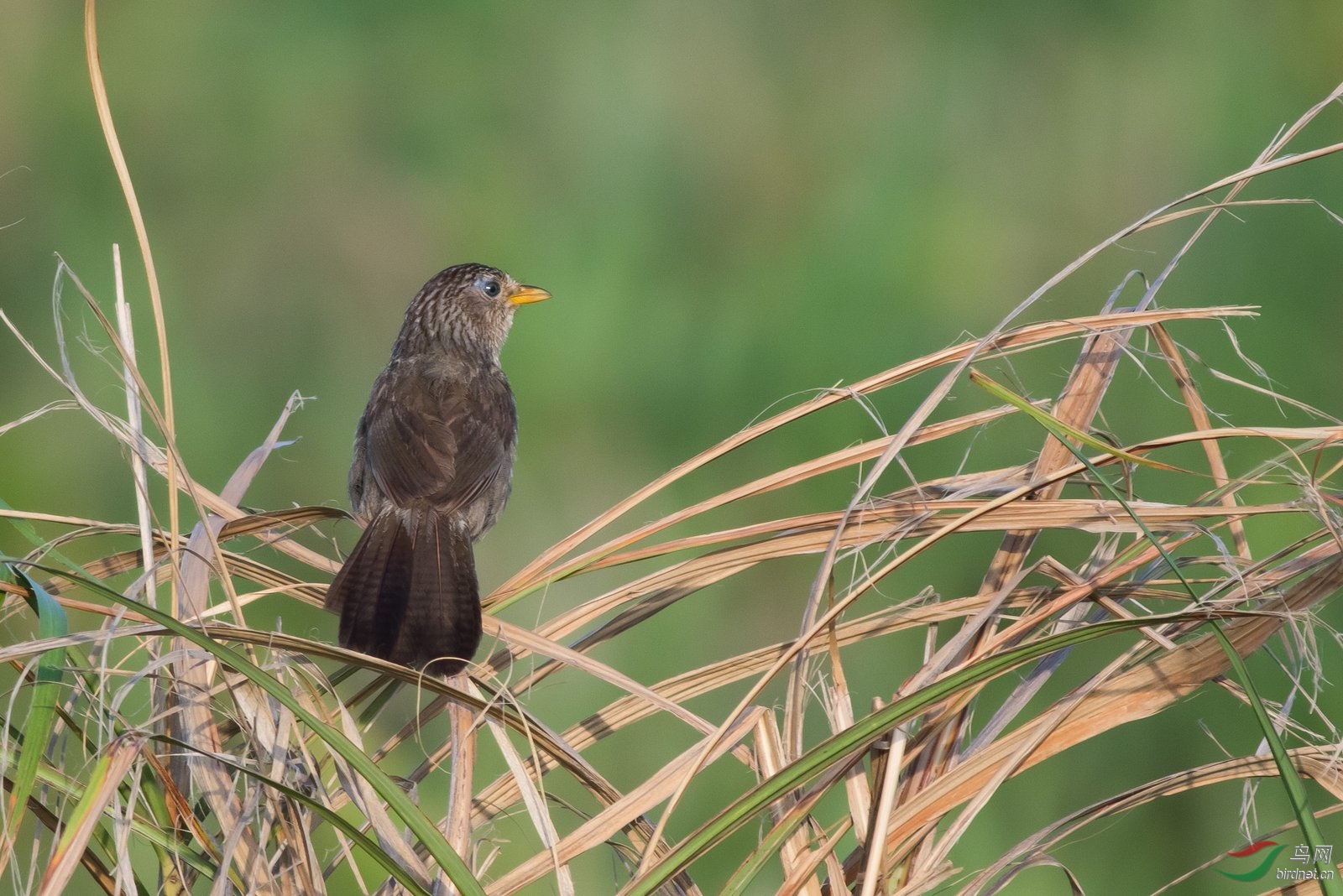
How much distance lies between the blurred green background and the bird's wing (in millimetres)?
1006

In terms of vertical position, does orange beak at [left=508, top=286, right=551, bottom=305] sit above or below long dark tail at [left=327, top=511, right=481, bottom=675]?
above

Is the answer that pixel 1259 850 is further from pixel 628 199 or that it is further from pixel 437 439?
pixel 628 199

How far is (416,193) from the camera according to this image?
6488 millimetres

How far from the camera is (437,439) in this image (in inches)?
143

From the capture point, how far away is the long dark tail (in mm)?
2623

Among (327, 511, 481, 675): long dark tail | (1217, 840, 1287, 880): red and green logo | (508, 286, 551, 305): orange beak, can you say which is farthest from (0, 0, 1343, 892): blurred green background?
(1217, 840, 1287, 880): red and green logo

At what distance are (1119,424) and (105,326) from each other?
4.09 metres

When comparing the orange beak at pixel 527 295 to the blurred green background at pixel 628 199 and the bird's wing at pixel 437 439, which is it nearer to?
the bird's wing at pixel 437 439

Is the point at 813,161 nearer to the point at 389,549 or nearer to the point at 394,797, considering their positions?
the point at 389,549

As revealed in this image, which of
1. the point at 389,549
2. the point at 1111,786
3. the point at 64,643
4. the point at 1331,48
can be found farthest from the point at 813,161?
the point at 64,643

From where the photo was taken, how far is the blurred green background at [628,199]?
5.40 m

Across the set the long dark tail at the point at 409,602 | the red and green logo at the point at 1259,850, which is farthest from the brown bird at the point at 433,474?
the red and green logo at the point at 1259,850

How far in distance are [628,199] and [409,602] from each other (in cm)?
373

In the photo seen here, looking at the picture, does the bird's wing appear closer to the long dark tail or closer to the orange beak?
the long dark tail
